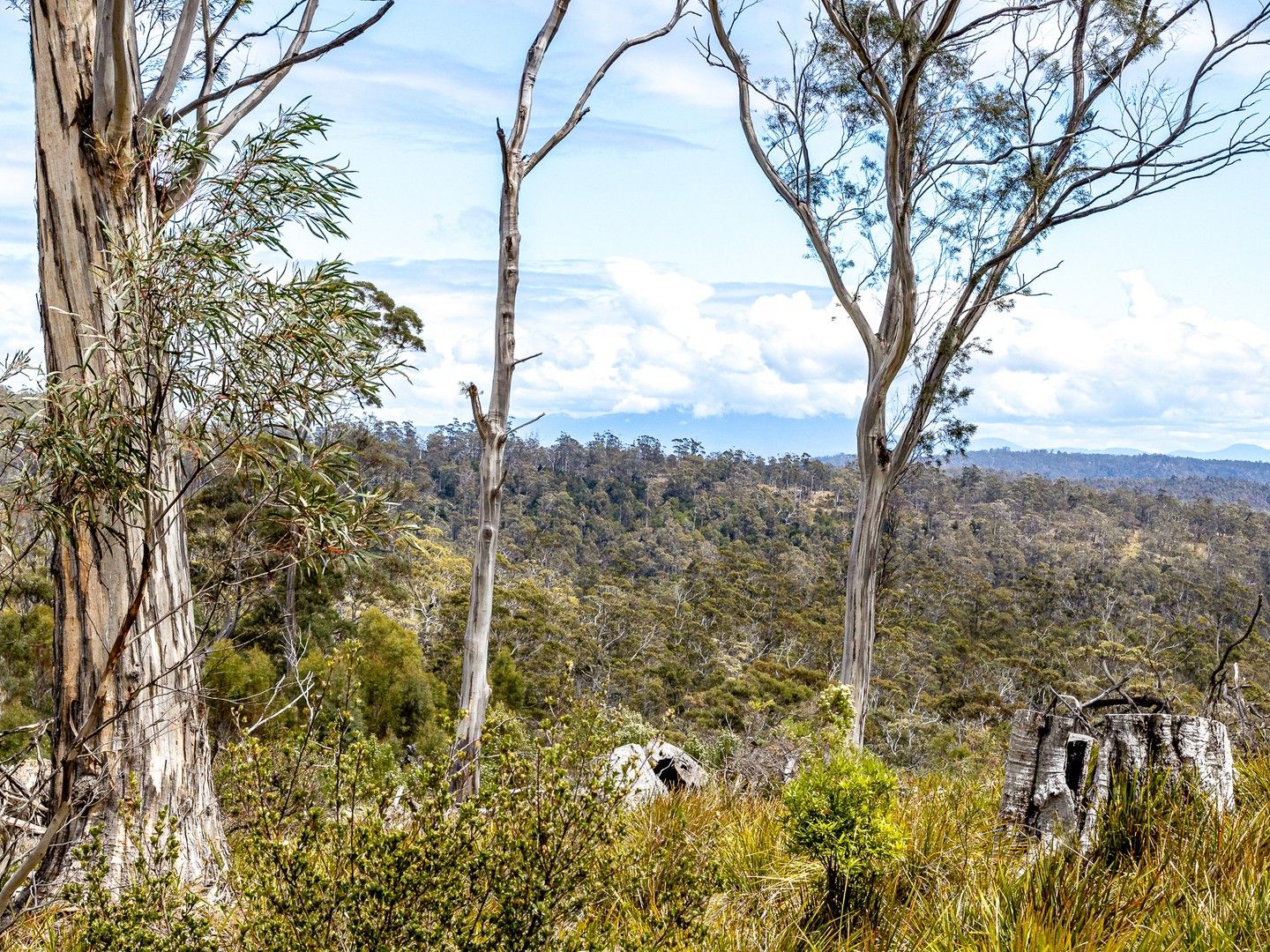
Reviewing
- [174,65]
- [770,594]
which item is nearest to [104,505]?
[174,65]

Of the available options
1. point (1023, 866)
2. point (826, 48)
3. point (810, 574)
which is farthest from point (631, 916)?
point (810, 574)

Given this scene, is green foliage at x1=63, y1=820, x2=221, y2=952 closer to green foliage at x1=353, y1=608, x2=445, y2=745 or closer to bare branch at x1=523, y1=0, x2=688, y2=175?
bare branch at x1=523, y1=0, x2=688, y2=175

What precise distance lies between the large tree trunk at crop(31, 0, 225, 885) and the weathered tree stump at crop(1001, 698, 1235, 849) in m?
2.87

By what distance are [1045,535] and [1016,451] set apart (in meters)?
140

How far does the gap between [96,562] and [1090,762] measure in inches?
138

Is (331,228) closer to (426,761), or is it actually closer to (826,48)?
(426,761)

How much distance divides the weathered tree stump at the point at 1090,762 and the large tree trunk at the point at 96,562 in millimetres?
2874

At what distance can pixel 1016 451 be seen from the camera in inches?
6870

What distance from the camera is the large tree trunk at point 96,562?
353cm

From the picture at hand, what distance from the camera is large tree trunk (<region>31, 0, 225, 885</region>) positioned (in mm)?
3533

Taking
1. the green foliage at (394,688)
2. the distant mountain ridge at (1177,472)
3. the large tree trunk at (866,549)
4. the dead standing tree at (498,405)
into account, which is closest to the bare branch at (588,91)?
the dead standing tree at (498,405)

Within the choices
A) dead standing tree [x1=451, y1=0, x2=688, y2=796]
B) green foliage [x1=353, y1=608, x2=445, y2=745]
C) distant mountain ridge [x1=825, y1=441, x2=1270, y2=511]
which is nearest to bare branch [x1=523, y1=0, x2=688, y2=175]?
dead standing tree [x1=451, y1=0, x2=688, y2=796]

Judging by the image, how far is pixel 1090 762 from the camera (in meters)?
3.02

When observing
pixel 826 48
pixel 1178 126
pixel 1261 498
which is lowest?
pixel 1261 498
